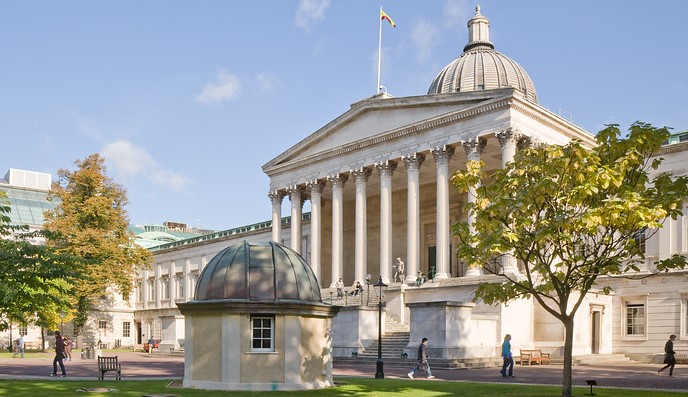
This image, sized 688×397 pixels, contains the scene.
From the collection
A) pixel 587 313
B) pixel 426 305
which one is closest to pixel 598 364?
pixel 587 313

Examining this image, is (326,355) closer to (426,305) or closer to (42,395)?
(42,395)

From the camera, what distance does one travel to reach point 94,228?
65812 mm

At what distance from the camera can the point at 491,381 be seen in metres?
28.3

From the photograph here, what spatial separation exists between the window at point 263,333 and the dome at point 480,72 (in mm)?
45267

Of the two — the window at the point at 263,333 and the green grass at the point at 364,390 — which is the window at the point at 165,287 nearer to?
the green grass at the point at 364,390

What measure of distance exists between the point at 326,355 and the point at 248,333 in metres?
2.92

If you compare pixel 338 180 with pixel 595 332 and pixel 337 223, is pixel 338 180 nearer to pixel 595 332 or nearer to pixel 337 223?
pixel 337 223

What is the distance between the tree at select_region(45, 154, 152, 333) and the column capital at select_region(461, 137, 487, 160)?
104 ft

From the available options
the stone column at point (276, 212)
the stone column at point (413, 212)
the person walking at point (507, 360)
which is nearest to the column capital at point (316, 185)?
the stone column at point (276, 212)

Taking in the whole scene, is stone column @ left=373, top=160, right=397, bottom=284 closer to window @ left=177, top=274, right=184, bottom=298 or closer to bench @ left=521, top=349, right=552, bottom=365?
bench @ left=521, top=349, right=552, bottom=365

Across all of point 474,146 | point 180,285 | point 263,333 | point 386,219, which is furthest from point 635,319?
point 180,285

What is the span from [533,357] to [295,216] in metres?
27.7

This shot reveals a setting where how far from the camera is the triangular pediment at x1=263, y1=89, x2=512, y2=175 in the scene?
1935 inches

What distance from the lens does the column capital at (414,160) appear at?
51.9 metres
